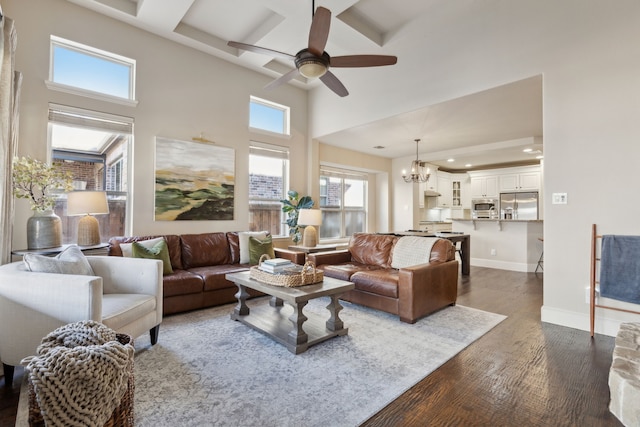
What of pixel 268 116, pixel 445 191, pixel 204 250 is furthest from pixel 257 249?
pixel 445 191

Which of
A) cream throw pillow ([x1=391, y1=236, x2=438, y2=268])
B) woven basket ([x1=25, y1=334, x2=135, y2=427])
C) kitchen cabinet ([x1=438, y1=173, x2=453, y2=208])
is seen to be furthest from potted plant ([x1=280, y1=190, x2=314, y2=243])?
A: kitchen cabinet ([x1=438, y1=173, x2=453, y2=208])

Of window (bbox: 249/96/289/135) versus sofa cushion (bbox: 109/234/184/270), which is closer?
sofa cushion (bbox: 109/234/184/270)

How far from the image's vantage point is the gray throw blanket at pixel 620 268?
101 inches

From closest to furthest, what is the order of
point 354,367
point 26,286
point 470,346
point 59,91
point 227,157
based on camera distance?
1. point 26,286
2. point 354,367
3. point 470,346
4. point 59,91
5. point 227,157

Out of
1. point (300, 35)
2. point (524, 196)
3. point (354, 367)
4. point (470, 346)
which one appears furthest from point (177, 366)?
point (524, 196)

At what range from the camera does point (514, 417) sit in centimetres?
168

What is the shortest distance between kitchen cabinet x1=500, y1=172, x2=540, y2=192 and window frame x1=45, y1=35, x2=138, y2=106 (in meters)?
8.79

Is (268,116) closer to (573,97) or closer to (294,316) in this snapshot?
(294,316)

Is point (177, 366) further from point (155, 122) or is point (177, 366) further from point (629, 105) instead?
point (629, 105)

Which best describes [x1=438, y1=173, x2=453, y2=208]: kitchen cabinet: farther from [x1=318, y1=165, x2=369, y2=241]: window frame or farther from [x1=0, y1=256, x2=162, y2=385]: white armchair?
[x1=0, y1=256, x2=162, y2=385]: white armchair

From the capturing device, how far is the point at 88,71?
3705mm

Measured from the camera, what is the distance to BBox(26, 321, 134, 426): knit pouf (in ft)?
3.55

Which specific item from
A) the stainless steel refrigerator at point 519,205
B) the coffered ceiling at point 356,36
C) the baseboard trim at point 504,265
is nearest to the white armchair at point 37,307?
the coffered ceiling at point 356,36

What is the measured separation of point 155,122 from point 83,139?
2.79 feet
